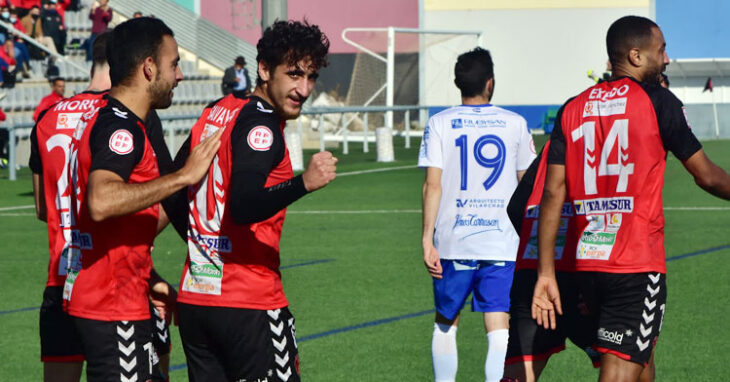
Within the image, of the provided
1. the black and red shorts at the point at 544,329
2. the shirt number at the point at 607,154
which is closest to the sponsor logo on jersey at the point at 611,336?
the black and red shorts at the point at 544,329

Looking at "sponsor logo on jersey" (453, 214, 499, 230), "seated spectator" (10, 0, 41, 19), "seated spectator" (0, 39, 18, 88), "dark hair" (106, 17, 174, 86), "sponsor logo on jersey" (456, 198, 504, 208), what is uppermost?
"seated spectator" (10, 0, 41, 19)

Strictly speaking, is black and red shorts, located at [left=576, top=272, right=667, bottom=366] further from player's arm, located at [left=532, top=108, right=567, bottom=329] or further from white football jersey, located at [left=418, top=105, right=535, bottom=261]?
white football jersey, located at [left=418, top=105, right=535, bottom=261]

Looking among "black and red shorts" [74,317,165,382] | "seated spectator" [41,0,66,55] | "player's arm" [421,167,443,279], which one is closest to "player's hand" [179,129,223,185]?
"black and red shorts" [74,317,165,382]

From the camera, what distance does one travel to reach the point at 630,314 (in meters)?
4.87

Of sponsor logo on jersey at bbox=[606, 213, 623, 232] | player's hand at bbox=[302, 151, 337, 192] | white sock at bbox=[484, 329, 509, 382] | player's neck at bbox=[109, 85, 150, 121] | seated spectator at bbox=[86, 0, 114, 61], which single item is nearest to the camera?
player's hand at bbox=[302, 151, 337, 192]

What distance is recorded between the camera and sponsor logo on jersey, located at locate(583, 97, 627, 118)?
4.87 m

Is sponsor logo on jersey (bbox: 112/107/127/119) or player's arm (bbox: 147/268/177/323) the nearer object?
sponsor logo on jersey (bbox: 112/107/127/119)

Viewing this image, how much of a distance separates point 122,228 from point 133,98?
482 millimetres

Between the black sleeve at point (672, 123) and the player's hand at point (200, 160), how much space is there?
1.82 m

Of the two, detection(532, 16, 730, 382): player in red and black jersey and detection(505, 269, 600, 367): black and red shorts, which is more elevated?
detection(532, 16, 730, 382): player in red and black jersey

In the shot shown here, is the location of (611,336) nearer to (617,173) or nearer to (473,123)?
(617,173)

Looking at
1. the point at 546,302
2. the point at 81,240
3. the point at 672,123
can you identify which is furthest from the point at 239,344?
the point at 672,123

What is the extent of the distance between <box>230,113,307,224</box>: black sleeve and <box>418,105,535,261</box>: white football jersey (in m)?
2.35

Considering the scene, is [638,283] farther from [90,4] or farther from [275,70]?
[90,4]
